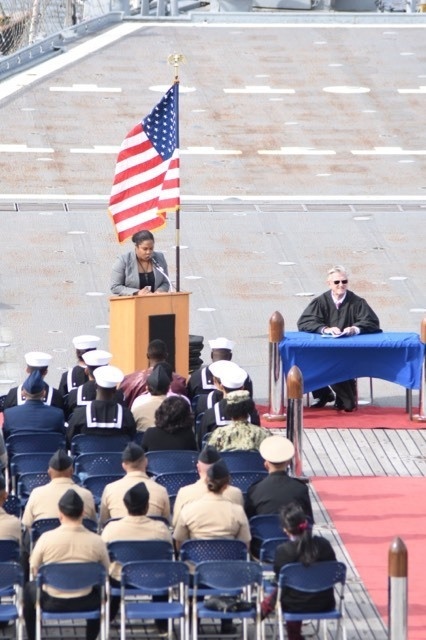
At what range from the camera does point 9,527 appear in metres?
10.6

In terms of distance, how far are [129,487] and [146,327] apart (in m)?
4.96

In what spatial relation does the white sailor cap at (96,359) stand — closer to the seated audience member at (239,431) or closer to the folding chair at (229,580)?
the seated audience member at (239,431)

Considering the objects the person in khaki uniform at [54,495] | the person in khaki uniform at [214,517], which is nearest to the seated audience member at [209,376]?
the person in khaki uniform at [214,517]

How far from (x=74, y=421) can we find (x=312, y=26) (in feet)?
90.6

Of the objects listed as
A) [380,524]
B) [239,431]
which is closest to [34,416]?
[239,431]

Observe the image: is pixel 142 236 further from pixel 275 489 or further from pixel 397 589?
pixel 397 589

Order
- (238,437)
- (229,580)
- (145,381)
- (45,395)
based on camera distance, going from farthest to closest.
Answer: (145,381)
(45,395)
(238,437)
(229,580)

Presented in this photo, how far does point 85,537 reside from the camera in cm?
1012

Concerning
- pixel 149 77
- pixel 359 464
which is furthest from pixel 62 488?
pixel 149 77

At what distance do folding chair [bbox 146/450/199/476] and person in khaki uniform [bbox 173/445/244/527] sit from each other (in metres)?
1.21

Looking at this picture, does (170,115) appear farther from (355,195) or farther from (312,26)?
(312,26)

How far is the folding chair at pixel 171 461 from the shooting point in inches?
487

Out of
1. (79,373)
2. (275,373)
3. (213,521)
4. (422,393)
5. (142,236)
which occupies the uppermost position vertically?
(142,236)

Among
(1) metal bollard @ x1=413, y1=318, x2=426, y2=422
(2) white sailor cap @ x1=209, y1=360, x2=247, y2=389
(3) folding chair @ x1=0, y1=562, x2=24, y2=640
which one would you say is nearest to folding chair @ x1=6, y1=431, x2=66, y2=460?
(2) white sailor cap @ x1=209, y1=360, x2=247, y2=389
